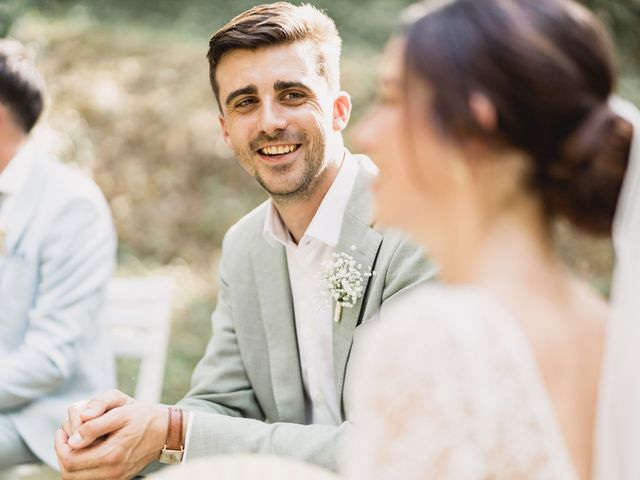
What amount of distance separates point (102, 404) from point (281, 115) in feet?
3.31

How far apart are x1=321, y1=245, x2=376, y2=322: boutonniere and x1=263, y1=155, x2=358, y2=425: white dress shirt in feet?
0.18

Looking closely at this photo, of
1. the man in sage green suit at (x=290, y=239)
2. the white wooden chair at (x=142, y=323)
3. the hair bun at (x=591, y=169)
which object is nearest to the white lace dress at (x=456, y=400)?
the hair bun at (x=591, y=169)

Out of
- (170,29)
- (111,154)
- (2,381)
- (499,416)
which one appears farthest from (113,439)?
(170,29)

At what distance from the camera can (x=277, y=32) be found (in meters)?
2.57

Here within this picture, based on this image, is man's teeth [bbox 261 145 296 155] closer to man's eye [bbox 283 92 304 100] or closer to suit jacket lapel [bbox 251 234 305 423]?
man's eye [bbox 283 92 304 100]

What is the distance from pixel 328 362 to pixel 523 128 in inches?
56.5

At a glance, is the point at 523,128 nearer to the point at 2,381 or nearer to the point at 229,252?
the point at 229,252

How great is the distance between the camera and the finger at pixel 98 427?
85.4 inches

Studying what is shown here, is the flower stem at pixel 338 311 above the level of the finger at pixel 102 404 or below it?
above

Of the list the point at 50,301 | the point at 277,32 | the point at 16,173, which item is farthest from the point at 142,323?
the point at 277,32

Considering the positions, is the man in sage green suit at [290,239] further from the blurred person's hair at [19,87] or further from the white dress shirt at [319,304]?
the blurred person's hair at [19,87]

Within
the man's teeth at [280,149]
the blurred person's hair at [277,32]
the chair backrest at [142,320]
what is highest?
the blurred person's hair at [277,32]

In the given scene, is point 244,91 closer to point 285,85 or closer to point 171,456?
point 285,85

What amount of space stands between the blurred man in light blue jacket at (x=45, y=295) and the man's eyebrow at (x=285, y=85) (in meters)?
0.98
